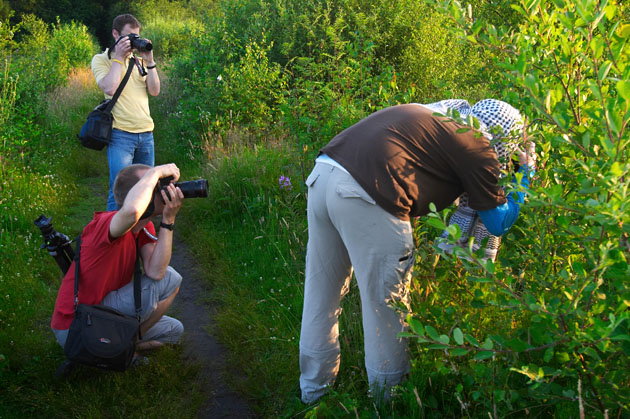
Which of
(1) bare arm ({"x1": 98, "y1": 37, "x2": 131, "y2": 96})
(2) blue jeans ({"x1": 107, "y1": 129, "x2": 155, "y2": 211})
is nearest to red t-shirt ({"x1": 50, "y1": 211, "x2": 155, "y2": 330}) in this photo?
(2) blue jeans ({"x1": 107, "y1": 129, "x2": 155, "y2": 211})

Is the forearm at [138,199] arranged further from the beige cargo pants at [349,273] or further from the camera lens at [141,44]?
the camera lens at [141,44]

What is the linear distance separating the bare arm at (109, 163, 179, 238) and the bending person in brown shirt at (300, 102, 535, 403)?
1.12 metres

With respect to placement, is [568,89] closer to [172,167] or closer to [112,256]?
[172,167]

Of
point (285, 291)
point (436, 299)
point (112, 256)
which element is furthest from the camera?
point (285, 291)

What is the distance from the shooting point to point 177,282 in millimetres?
3986

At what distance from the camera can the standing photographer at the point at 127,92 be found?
5.48 metres

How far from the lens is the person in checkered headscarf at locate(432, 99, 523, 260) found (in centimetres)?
239

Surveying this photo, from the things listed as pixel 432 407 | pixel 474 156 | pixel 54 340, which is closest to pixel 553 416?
pixel 432 407

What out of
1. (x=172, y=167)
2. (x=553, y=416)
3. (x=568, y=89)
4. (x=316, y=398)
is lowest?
(x=316, y=398)

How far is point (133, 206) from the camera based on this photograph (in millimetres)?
3404

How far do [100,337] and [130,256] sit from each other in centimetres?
59

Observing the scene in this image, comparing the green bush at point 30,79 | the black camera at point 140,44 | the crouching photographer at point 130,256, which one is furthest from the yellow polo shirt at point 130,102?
the green bush at point 30,79

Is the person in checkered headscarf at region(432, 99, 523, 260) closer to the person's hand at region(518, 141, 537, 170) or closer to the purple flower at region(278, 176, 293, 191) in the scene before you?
the person's hand at region(518, 141, 537, 170)

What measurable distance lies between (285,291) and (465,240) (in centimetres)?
208
